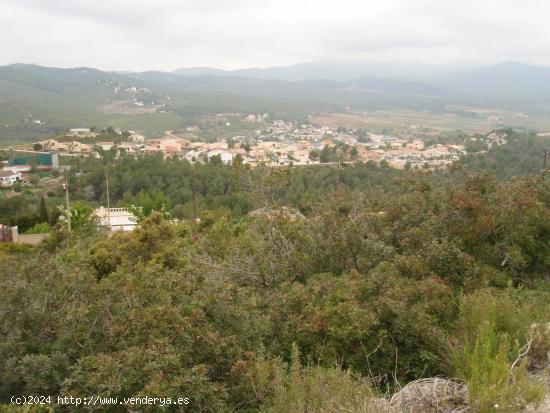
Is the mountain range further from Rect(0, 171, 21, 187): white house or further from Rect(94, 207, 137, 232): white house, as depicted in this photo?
Rect(94, 207, 137, 232): white house

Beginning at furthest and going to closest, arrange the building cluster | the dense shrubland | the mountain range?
the mountain range → the building cluster → the dense shrubland

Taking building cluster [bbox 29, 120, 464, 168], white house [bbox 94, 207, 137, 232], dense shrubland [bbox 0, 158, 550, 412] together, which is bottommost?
white house [bbox 94, 207, 137, 232]

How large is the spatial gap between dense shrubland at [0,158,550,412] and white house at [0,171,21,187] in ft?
110

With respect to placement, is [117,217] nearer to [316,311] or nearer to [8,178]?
[8,178]

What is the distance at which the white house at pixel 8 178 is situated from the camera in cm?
3732

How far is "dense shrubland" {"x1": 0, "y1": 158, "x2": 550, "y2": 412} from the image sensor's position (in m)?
4.09

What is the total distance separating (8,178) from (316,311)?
3828 centimetres

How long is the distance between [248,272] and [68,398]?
13.2ft

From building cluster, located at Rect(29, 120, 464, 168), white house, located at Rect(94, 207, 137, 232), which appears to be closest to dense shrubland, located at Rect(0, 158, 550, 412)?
white house, located at Rect(94, 207, 137, 232)

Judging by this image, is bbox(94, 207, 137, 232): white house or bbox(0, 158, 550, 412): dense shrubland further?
bbox(94, 207, 137, 232): white house

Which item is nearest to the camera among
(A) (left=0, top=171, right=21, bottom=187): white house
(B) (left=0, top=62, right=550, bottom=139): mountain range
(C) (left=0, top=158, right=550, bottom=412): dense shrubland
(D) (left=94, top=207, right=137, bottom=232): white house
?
(C) (left=0, top=158, right=550, bottom=412): dense shrubland

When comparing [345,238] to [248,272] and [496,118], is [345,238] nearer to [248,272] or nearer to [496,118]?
[248,272]

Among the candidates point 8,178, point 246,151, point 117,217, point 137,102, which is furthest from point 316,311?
point 137,102

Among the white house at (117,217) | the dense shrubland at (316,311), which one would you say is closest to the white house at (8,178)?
the white house at (117,217)
